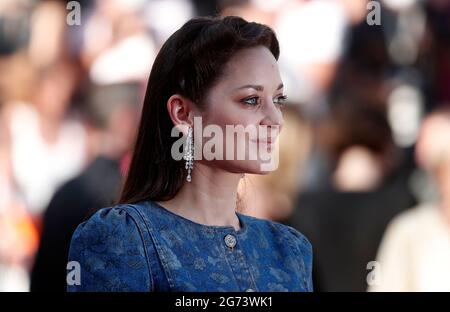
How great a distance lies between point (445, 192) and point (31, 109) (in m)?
2.29

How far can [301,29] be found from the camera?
6.15 m

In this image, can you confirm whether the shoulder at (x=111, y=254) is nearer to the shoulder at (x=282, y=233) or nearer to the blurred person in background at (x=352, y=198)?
the shoulder at (x=282, y=233)

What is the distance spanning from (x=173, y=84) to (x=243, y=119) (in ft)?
0.69

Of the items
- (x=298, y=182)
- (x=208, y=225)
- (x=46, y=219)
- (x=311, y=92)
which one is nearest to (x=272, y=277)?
(x=208, y=225)

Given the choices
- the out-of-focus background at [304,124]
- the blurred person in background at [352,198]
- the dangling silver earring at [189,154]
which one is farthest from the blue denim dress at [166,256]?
the blurred person in background at [352,198]

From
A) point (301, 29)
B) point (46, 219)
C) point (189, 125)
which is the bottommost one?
point (46, 219)

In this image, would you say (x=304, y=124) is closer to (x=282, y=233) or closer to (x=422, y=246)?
(x=422, y=246)

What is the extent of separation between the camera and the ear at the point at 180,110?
2836mm

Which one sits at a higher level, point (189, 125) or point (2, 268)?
point (189, 125)

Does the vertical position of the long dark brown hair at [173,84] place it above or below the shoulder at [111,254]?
above

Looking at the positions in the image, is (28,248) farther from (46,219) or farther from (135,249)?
(135,249)

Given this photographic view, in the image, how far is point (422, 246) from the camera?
5207mm

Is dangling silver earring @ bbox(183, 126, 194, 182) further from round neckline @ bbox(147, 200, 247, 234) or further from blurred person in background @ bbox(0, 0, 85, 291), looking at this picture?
blurred person in background @ bbox(0, 0, 85, 291)

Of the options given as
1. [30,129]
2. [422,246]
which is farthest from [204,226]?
[30,129]
